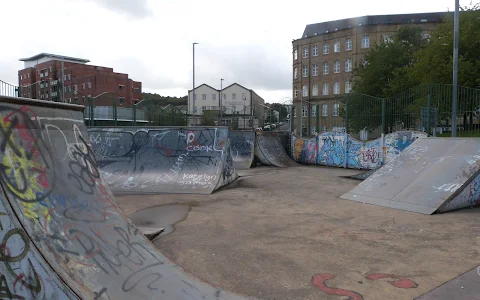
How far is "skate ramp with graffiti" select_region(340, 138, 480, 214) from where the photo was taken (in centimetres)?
803

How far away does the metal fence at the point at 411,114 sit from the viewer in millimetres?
13680

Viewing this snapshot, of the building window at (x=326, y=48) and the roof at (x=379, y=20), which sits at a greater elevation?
the roof at (x=379, y=20)

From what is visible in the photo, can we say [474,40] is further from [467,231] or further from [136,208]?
[136,208]

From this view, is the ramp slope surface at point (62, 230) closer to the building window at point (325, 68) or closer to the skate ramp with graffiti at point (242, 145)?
the skate ramp with graffiti at point (242, 145)

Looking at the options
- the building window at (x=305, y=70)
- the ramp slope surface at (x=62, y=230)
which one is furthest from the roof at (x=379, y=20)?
the ramp slope surface at (x=62, y=230)

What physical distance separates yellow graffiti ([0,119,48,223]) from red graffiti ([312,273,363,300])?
3206mm

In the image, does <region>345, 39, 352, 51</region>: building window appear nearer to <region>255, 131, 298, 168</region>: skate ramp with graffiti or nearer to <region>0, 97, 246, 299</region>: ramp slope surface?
<region>255, 131, 298, 168</region>: skate ramp with graffiti

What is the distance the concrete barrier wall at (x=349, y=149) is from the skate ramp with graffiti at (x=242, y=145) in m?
3.41

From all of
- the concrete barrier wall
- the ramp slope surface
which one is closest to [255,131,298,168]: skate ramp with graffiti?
the concrete barrier wall

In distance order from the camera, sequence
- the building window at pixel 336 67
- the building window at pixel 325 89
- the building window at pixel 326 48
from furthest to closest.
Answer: the building window at pixel 325 89 < the building window at pixel 326 48 < the building window at pixel 336 67

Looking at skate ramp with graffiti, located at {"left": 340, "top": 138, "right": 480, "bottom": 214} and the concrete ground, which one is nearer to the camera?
the concrete ground

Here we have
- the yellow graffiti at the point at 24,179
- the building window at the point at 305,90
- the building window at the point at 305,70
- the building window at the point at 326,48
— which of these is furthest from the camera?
the building window at the point at 305,90

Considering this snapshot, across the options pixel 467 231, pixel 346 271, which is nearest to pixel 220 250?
pixel 346 271

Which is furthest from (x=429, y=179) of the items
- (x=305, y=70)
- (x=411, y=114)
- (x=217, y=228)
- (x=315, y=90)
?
(x=305, y=70)
